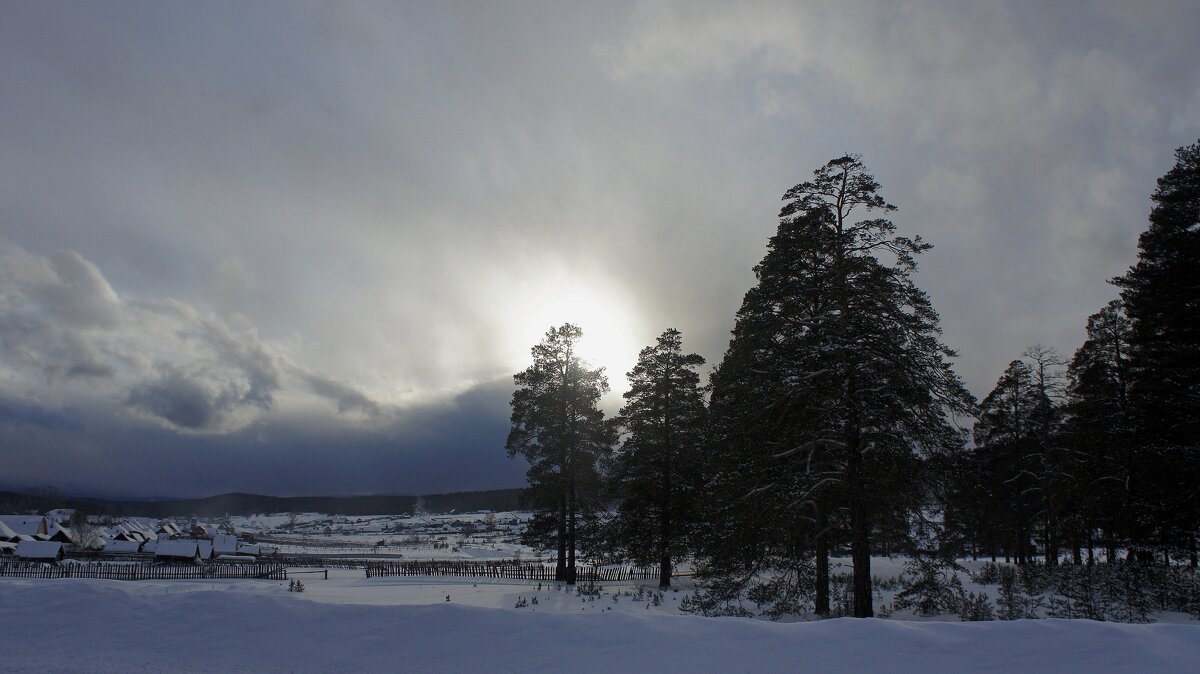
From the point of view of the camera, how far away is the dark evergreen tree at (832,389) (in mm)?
15547

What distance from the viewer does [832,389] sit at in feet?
52.7

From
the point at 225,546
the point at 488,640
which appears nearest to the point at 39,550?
the point at 225,546

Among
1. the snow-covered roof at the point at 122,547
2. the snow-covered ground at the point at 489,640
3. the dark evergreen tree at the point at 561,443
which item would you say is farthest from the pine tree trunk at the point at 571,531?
the snow-covered roof at the point at 122,547

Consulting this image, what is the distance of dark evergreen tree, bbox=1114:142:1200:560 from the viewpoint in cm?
2005

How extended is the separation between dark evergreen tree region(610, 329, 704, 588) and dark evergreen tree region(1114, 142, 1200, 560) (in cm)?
1737

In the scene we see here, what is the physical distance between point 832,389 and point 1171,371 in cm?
1445

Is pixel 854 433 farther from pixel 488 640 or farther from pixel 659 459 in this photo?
pixel 659 459

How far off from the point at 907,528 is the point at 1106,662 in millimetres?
8557

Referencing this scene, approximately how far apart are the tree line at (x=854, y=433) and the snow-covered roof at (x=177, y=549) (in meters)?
60.2

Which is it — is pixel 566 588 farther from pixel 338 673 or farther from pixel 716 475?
pixel 338 673

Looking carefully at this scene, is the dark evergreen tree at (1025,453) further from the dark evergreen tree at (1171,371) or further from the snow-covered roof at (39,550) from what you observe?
the snow-covered roof at (39,550)

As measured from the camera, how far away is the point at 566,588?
3073 centimetres

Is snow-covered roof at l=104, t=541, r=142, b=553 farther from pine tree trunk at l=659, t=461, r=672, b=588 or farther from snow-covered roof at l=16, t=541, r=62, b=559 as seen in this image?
pine tree trunk at l=659, t=461, r=672, b=588

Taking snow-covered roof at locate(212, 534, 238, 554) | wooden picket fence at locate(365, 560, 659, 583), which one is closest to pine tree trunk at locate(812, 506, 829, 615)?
wooden picket fence at locate(365, 560, 659, 583)
